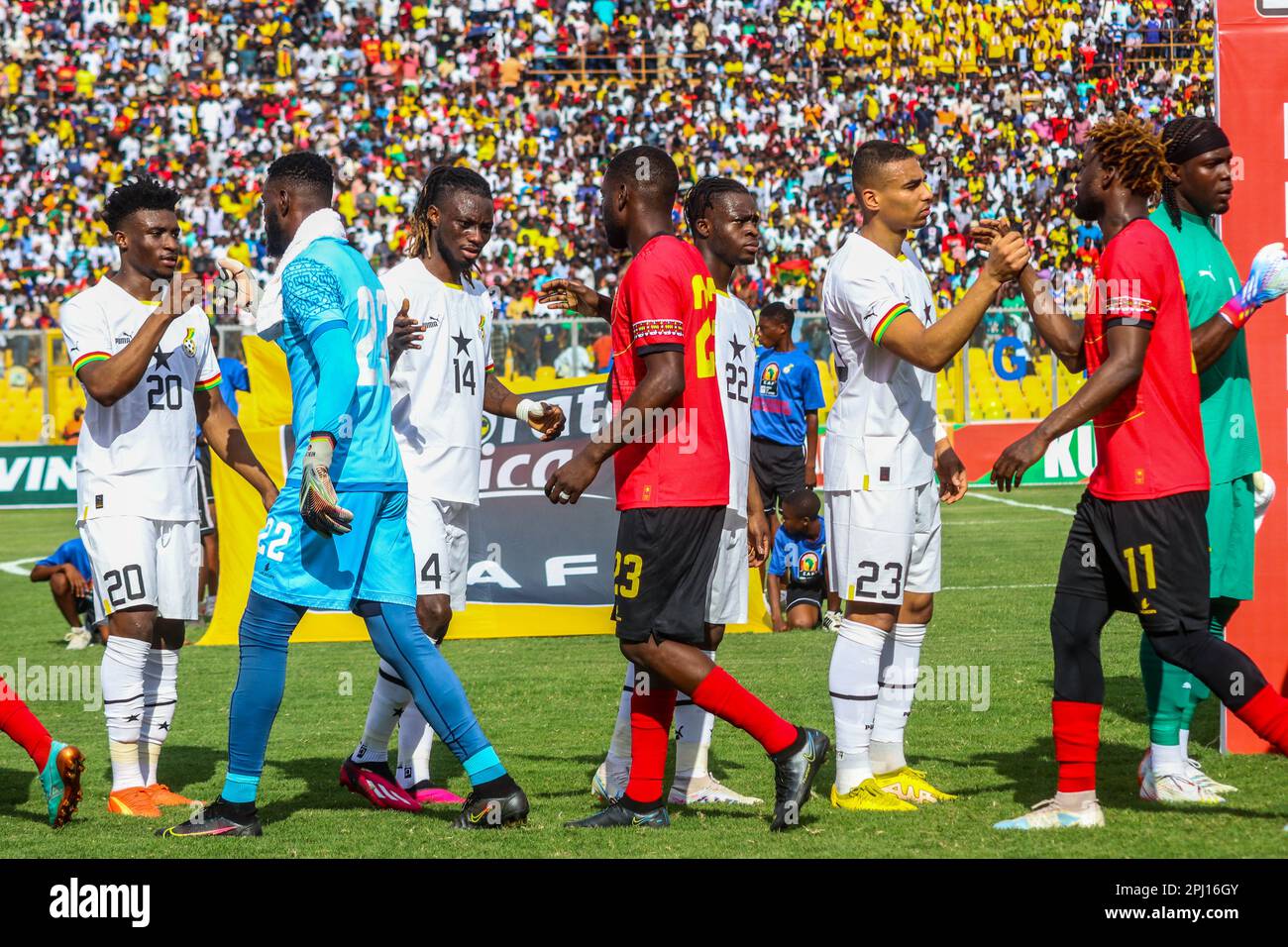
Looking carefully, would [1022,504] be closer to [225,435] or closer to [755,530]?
[755,530]

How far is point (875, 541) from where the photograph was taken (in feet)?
19.5

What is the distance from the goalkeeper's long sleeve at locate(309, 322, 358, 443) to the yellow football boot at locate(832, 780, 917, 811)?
2.38m

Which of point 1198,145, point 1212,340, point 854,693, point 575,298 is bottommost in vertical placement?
point 854,693

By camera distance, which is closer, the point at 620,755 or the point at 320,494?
the point at 320,494

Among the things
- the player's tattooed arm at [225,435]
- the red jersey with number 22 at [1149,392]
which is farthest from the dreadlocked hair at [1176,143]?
the player's tattooed arm at [225,435]

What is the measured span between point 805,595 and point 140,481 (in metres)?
6.30

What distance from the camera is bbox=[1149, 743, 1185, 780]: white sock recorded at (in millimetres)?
5988

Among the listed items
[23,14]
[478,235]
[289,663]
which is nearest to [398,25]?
[23,14]

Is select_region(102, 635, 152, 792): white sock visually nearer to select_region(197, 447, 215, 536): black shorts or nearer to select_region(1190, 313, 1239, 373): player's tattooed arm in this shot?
select_region(1190, 313, 1239, 373): player's tattooed arm

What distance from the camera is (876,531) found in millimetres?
5941

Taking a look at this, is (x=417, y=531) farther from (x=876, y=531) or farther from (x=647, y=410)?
(x=876, y=531)

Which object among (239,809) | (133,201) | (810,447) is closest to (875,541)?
(239,809)

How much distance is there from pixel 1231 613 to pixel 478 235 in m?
3.47

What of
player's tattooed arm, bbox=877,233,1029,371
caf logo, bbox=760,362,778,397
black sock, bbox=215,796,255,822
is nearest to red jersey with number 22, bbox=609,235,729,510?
A: player's tattooed arm, bbox=877,233,1029,371
